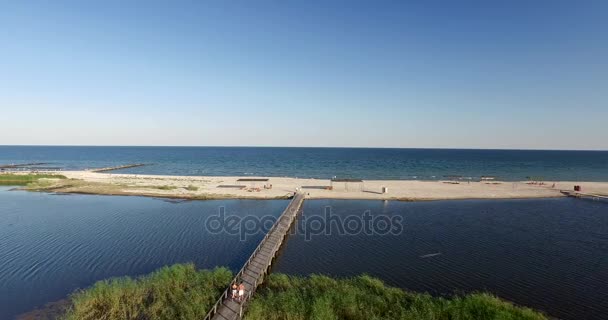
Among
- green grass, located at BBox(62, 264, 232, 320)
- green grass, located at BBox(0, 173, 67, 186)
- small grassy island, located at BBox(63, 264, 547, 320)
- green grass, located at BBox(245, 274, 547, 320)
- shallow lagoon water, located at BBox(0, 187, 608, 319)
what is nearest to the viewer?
green grass, located at BBox(245, 274, 547, 320)

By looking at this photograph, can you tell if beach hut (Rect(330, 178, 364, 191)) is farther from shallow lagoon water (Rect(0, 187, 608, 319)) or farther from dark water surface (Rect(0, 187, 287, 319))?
dark water surface (Rect(0, 187, 287, 319))

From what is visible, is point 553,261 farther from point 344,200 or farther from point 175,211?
point 175,211

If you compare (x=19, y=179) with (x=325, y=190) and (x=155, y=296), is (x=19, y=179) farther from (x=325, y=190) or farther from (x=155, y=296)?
(x=155, y=296)

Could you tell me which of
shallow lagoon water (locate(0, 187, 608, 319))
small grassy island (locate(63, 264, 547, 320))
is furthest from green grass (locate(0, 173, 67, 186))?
small grassy island (locate(63, 264, 547, 320))

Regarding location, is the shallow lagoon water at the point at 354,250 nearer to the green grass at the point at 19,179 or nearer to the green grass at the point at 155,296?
the green grass at the point at 155,296

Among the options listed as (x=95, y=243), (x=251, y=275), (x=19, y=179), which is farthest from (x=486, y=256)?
(x=19, y=179)

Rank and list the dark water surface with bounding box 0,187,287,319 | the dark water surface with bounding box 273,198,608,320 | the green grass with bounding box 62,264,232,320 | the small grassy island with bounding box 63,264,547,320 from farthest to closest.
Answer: the dark water surface with bounding box 0,187,287,319
the dark water surface with bounding box 273,198,608,320
the green grass with bounding box 62,264,232,320
the small grassy island with bounding box 63,264,547,320
